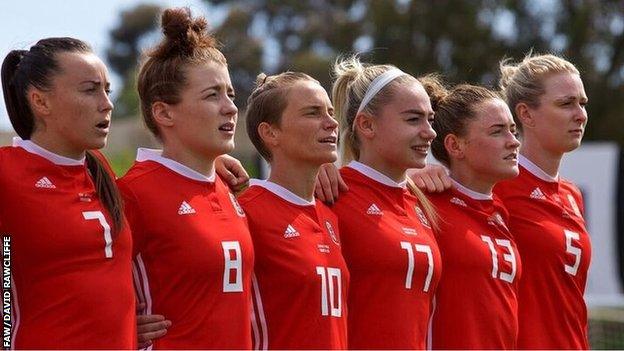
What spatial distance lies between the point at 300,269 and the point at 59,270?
1.07 meters

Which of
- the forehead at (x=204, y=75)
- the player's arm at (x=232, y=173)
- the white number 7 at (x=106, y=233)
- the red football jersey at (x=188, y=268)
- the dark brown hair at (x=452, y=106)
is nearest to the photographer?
the white number 7 at (x=106, y=233)

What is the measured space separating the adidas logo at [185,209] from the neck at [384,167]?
1.13m

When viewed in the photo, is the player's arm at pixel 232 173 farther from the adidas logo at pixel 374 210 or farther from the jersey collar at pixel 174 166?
the adidas logo at pixel 374 210

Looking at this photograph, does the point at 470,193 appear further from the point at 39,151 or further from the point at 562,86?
the point at 39,151

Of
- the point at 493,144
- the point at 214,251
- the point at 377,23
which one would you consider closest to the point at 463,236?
the point at 493,144

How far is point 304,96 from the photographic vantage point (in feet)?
18.5

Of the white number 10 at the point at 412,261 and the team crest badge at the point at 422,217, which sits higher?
the team crest badge at the point at 422,217

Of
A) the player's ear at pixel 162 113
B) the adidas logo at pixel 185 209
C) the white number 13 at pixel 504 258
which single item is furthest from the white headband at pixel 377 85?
the adidas logo at pixel 185 209

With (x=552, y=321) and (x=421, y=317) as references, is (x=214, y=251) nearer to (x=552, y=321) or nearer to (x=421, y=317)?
(x=421, y=317)

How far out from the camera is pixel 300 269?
5398 millimetres

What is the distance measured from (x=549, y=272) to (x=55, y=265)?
263cm

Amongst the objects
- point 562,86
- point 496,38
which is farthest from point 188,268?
point 496,38

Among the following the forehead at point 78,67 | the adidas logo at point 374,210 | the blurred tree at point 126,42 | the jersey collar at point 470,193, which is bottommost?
the blurred tree at point 126,42

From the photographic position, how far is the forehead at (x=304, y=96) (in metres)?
5.64
